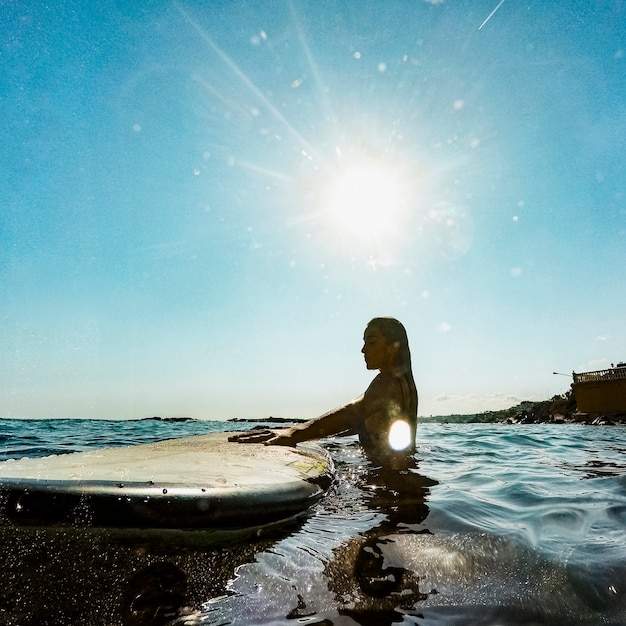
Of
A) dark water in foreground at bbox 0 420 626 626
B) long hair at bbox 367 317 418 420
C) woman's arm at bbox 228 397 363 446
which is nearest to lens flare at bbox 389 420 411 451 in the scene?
long hair at bbox 367 317 418 420

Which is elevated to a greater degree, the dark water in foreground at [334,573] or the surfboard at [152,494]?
the surfboard at [152,494]

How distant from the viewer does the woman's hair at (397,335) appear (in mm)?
4293

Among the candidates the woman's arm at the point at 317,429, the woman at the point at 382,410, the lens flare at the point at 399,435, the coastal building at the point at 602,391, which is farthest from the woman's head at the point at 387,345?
the coastal building at the point at 602,391

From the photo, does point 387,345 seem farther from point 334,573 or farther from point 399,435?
point 334,573

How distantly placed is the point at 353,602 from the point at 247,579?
1.32 feet

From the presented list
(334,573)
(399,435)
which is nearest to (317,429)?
(399,435)

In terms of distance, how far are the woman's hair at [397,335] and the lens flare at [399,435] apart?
0.64m

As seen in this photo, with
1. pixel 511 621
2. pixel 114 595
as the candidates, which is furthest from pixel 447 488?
pixel 114 595

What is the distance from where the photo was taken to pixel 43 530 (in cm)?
140

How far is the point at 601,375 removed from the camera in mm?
25734

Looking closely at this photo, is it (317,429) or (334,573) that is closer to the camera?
(334,573)

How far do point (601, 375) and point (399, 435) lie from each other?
28.7m

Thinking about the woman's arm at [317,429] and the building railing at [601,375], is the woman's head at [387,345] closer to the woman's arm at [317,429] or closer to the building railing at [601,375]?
the woman's arm at [317,429]

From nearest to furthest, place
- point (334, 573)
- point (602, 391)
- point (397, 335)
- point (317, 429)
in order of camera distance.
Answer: point (334, 573) < point (317, 429) < point (397, 335) < point (602, 391)
